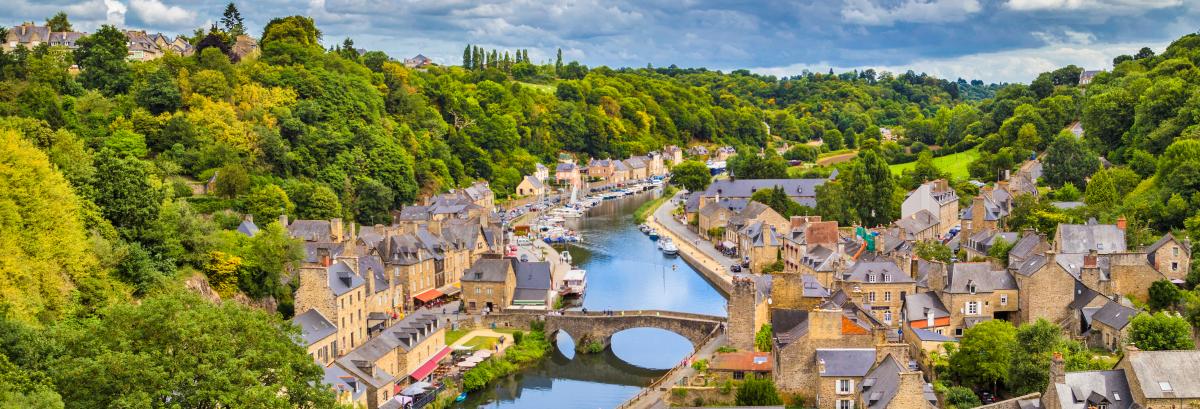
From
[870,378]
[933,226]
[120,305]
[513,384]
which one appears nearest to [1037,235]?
[933,226]

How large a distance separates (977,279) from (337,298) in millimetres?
25804

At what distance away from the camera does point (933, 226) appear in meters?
64.0

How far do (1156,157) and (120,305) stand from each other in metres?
62.3

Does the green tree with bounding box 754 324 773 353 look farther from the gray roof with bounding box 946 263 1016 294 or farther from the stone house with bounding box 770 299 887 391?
the gray roof with bounding box 946 263 1016 294

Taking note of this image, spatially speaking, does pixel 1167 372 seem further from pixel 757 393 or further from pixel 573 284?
pixel 573 284

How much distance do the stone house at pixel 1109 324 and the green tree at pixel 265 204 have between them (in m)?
42.2

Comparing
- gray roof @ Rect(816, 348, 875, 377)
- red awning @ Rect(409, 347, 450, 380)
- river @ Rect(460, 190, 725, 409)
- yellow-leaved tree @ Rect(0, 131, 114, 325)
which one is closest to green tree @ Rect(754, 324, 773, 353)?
gray roof @ Rect(816, 348, 875, 377)

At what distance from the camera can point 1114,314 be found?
39.8 meters

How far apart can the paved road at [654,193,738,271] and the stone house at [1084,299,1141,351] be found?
89.3 ft

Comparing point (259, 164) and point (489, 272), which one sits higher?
point (259, 164)

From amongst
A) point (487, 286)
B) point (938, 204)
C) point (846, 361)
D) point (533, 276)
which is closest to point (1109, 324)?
point (846, 361)

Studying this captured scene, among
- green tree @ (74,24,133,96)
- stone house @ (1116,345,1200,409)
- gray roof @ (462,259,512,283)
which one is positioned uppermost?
green tree @ (74,24,133,96)

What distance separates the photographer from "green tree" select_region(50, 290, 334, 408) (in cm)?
2370

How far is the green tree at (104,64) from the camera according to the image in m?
72.1
